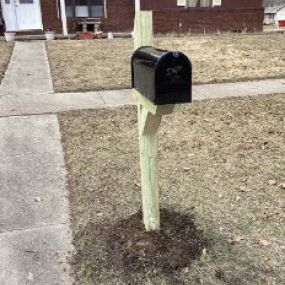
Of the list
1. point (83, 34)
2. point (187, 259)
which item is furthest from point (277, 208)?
point (83, 34)

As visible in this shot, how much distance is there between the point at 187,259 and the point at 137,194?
1.13m

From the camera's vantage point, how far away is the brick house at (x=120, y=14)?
17531 mm

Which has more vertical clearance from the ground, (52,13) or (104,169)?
(52,13)

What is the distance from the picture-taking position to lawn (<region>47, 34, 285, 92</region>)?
8508mm

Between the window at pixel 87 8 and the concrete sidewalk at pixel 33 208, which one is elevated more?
the window at pixel 87 8

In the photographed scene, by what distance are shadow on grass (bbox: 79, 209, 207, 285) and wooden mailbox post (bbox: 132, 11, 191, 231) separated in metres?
0.14

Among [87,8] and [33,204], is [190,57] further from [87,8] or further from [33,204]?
[87,8]

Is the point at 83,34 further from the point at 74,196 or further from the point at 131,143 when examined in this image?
the point at 74,196

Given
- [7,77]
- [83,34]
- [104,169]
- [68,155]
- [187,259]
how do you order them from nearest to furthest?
1. [187,259]
2. [104,169]
3. [68,155]
4. [7,77]
5. [83,34]

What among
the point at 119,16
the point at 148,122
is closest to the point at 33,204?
the point at 148,122

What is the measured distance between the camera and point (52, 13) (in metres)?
17.5

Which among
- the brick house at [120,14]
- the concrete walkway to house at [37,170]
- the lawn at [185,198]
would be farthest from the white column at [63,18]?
the lawn at [185,198]

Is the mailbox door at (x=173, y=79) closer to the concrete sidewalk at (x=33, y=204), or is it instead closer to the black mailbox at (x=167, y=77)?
the black mailbox at (x=167, y=77)

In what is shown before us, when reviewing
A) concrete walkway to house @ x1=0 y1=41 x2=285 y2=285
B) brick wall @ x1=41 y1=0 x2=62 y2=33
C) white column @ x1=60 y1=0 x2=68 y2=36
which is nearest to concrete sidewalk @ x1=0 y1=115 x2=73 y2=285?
concrete walkway to house @ x1=0 y1=41 x2=285 y2=285
